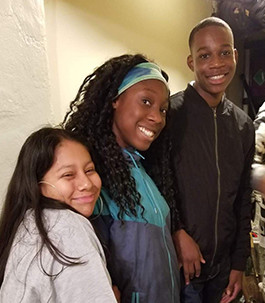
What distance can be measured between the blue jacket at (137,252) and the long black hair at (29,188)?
7.6 inches

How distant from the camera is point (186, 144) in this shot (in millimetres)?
1415

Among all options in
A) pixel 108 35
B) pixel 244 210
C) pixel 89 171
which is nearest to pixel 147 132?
pixel 89 171

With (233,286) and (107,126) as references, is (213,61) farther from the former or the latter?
(233,286)

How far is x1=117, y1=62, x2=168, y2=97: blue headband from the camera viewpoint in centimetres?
102

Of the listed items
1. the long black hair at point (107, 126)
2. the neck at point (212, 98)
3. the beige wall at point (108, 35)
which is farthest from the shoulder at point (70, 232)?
the beige wall at point (108, 35)

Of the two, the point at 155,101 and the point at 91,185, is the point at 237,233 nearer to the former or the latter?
the point at 155,101

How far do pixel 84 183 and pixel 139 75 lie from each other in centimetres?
41

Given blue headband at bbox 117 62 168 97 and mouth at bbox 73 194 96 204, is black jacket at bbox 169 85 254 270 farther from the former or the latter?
mouth at bbox 73 194 96 204

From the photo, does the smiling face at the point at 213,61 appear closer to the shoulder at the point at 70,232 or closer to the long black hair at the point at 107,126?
Answer: the long black hair at the point at 107,126

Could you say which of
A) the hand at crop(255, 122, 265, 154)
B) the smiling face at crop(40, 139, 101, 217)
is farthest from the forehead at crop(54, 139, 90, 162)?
the hand at crop(255, 122, 265, 154)

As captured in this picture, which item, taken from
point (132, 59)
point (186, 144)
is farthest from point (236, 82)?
point (132, 59)

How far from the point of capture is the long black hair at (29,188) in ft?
2.51

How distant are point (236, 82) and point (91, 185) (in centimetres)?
396

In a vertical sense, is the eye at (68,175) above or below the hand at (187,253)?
above
